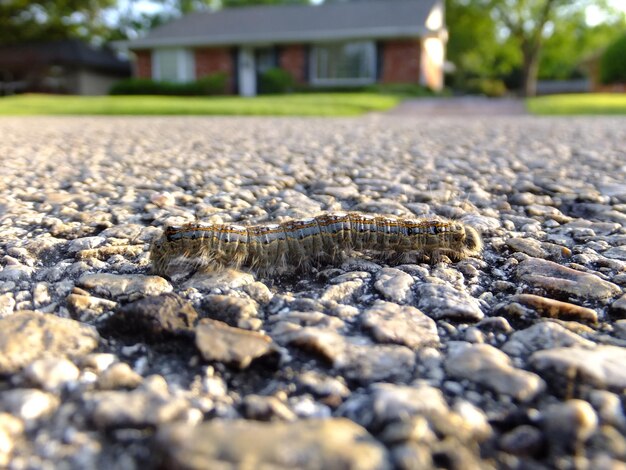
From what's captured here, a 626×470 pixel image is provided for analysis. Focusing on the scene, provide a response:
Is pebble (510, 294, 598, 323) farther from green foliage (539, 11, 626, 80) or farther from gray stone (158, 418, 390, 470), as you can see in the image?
green foliage (539, 11, 626, 80)

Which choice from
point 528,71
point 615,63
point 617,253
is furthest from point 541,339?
point 528,71

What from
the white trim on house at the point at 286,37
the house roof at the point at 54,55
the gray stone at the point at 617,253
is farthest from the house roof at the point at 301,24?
the gray stone at the point at 617,253

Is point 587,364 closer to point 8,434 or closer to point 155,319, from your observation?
point 155,319

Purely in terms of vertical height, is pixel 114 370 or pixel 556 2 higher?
pixel 556 2

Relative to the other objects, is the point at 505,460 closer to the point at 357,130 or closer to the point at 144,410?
the point at 144,410

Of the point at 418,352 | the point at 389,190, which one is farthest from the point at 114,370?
the point at 389,190

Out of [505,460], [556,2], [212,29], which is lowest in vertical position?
[505,460]

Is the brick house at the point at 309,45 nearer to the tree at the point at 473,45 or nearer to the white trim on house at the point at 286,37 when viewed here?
the white trim on house at the point at 286,37
